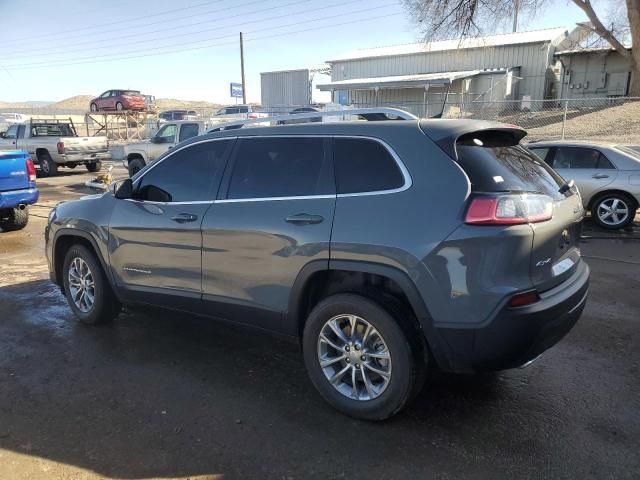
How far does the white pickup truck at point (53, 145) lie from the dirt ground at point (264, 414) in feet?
49.3

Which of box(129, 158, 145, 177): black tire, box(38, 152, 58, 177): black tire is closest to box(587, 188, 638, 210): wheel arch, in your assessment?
box(129, 158, 145, 177): black tire

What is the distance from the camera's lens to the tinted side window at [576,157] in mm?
9195

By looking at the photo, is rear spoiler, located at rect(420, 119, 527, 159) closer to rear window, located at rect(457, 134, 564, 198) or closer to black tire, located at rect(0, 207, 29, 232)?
rear window, located at rect(457, 134, 564, 198)

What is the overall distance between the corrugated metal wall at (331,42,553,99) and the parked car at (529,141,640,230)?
81.3ft

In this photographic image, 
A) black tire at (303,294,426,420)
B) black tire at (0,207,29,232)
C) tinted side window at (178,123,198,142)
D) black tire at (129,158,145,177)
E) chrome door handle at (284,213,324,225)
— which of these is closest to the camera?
black tire at (303,294,426,420)

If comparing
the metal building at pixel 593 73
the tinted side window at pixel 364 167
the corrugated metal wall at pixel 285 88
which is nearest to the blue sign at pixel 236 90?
the corrugated metal wall at pixel 285 88

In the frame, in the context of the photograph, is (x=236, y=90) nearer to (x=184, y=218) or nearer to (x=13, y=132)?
(x=13, y=132)

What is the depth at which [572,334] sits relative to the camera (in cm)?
456

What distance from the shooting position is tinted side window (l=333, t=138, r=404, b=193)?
10.2 feet

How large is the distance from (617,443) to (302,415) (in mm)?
1817

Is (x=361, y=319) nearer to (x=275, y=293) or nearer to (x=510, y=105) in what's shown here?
(x=275, y=293)

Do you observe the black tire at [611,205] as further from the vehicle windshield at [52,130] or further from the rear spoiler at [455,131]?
the vehicle windshield at [52,130]

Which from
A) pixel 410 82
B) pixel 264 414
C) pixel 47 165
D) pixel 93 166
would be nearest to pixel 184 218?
pixel 264 414

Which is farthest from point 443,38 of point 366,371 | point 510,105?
point 366,371
